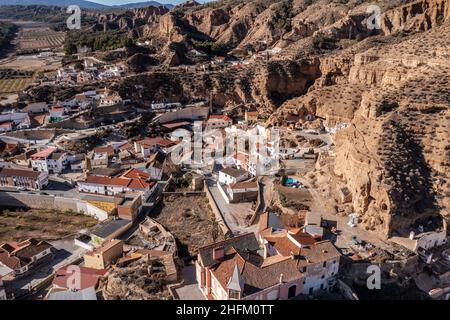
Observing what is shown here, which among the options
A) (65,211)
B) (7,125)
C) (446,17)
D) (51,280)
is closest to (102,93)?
(7,125)

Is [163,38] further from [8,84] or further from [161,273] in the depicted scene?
[161,273]

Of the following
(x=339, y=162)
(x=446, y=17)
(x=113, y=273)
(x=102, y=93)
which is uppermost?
(x=446, y=17)

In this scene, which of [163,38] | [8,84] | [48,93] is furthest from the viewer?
[163,38]

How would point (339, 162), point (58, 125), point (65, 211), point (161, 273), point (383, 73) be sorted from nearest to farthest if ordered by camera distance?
1. point (161, 273)
2. point (339, 162)
3. point (65, 211)
4. point (383, 73)
5. point (58, 125)

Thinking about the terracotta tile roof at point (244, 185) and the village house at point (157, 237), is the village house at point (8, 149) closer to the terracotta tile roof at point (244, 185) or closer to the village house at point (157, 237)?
the village house at point (157, 237)

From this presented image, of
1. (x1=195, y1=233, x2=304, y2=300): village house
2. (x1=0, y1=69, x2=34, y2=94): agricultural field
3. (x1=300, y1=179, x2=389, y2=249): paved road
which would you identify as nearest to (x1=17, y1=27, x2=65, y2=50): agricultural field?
(x1=0, y1=69, x2=34, y2=94): agricultural field

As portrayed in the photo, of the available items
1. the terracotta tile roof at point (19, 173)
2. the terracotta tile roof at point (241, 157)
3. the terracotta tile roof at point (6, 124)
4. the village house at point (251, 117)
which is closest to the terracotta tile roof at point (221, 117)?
the village house at point (251, 117)

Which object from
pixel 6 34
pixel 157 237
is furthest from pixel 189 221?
pixel 6 34
